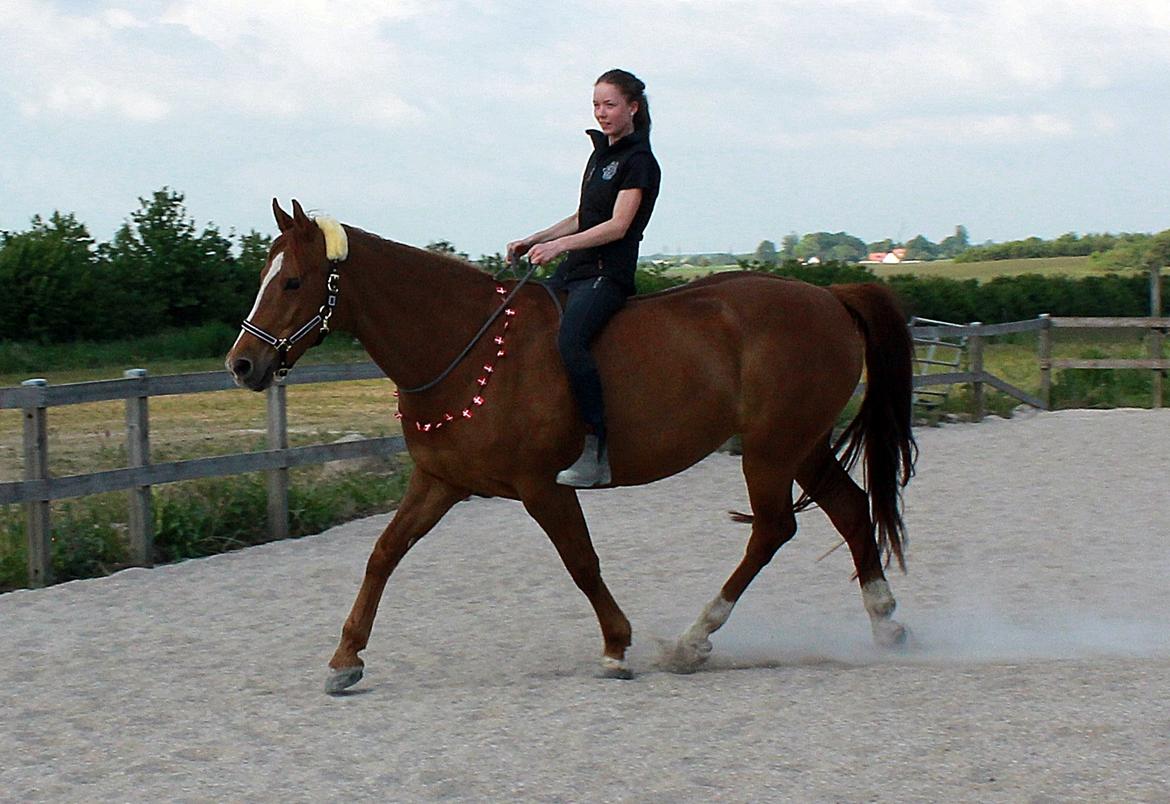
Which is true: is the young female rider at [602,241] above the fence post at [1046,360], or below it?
above

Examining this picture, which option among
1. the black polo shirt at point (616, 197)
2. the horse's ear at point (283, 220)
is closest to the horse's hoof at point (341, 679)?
the horse's ear at point (283, 220)

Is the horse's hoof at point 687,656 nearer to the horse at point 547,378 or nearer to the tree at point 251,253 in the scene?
the horse at point 547,378

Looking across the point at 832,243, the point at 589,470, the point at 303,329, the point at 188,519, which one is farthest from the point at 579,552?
the point at 832,243

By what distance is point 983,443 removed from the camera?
553 inches

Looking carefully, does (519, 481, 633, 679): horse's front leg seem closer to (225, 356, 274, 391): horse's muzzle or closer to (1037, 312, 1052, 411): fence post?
(225, 356, 274, 391): horse's muzzle

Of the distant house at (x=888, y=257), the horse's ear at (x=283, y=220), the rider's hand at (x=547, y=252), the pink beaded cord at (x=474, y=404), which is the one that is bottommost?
the pink beaded cord at (x=474, y=404)

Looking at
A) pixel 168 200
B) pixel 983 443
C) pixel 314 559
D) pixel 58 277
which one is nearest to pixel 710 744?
pixel 314 559

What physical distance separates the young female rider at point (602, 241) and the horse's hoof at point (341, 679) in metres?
1.13

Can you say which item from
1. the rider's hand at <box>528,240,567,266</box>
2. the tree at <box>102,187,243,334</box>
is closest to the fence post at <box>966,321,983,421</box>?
the rider's hand at <box>528,240,567,266</box>

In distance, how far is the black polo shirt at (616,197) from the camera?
5.70m

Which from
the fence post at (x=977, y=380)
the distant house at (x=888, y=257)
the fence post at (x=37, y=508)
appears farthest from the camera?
the distant house at (x=888, y=257)

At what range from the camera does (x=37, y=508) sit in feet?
25.0

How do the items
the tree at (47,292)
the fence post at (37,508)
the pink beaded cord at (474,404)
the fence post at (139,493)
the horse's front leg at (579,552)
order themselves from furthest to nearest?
the tree at (47,292) → the fence post at (139,493) → the fence post at (37,508) → the horse's front leg at (579,552) → the pink beaded cord at (474,404)

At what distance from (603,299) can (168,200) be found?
93.7ft
